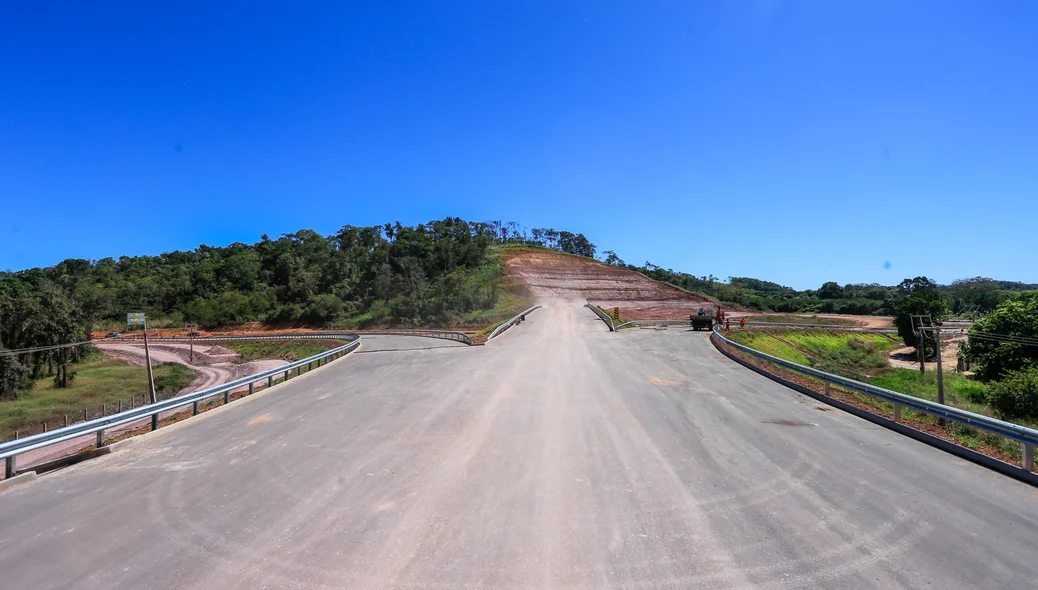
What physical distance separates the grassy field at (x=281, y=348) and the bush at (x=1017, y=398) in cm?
4213

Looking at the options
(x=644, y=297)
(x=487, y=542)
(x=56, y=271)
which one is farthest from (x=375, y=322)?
(x=56, y=271)

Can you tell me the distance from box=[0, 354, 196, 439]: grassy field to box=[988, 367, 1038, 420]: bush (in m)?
42.1

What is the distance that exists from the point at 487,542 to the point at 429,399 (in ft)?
26.8

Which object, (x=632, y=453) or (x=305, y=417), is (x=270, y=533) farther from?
(x=305, y=417)

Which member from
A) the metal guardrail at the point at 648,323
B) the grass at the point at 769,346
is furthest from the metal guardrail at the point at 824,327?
the grass at the point at 769,346

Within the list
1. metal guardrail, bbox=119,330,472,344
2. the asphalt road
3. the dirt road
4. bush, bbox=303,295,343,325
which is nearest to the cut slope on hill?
metal guardrail, bbox=119,330,472,344

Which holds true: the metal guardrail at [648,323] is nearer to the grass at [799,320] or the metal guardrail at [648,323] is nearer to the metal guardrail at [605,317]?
the metal guardrail at [605,317]

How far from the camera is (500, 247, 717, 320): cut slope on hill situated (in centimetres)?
8094

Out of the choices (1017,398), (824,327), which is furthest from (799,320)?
(1017,398)

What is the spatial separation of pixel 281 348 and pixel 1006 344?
56624mm

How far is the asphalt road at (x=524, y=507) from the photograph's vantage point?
455 cm

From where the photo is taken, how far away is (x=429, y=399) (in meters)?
13.0

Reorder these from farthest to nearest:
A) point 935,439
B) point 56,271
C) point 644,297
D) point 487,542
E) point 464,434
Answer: point 56,271
point 644,297
point 464,434
point 935,439
point 487,542

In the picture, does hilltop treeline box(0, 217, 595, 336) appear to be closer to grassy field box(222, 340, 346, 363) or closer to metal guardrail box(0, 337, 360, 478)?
grassy field box(222, 340, 346, 363)
